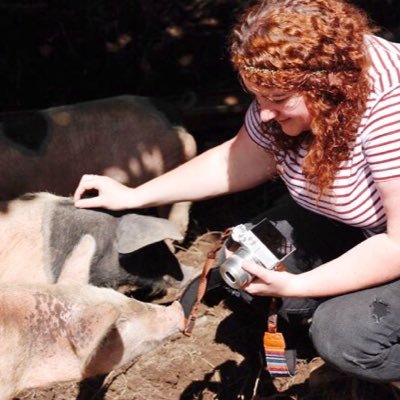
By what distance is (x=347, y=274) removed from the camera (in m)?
2.76

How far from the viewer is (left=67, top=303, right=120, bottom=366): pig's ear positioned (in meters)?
2.84

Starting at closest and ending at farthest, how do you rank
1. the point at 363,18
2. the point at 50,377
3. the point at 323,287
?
1. the point at 363,18
2. the point at 323,287
3. the point at 50,377

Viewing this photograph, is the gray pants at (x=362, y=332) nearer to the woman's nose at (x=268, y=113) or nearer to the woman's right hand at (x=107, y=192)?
the woman's nose at (x=268, y=113)

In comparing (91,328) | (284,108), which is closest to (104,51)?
(91,328)

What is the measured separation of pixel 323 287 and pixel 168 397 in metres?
1.18

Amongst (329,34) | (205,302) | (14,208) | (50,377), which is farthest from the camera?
(205,302)

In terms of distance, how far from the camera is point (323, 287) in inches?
109

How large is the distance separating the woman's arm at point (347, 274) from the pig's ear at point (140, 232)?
0.91 m

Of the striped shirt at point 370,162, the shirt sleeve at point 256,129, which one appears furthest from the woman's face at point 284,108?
the shirt sleeve at point 256,129

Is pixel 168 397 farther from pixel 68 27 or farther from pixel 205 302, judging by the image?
pixel 68 27

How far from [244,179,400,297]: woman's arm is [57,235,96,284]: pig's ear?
3.65 ft

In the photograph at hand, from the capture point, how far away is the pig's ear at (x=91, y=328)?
284cm

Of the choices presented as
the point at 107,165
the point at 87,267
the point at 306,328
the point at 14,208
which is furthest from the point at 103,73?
the point at 306,328

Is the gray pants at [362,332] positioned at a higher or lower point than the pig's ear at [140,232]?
higher
